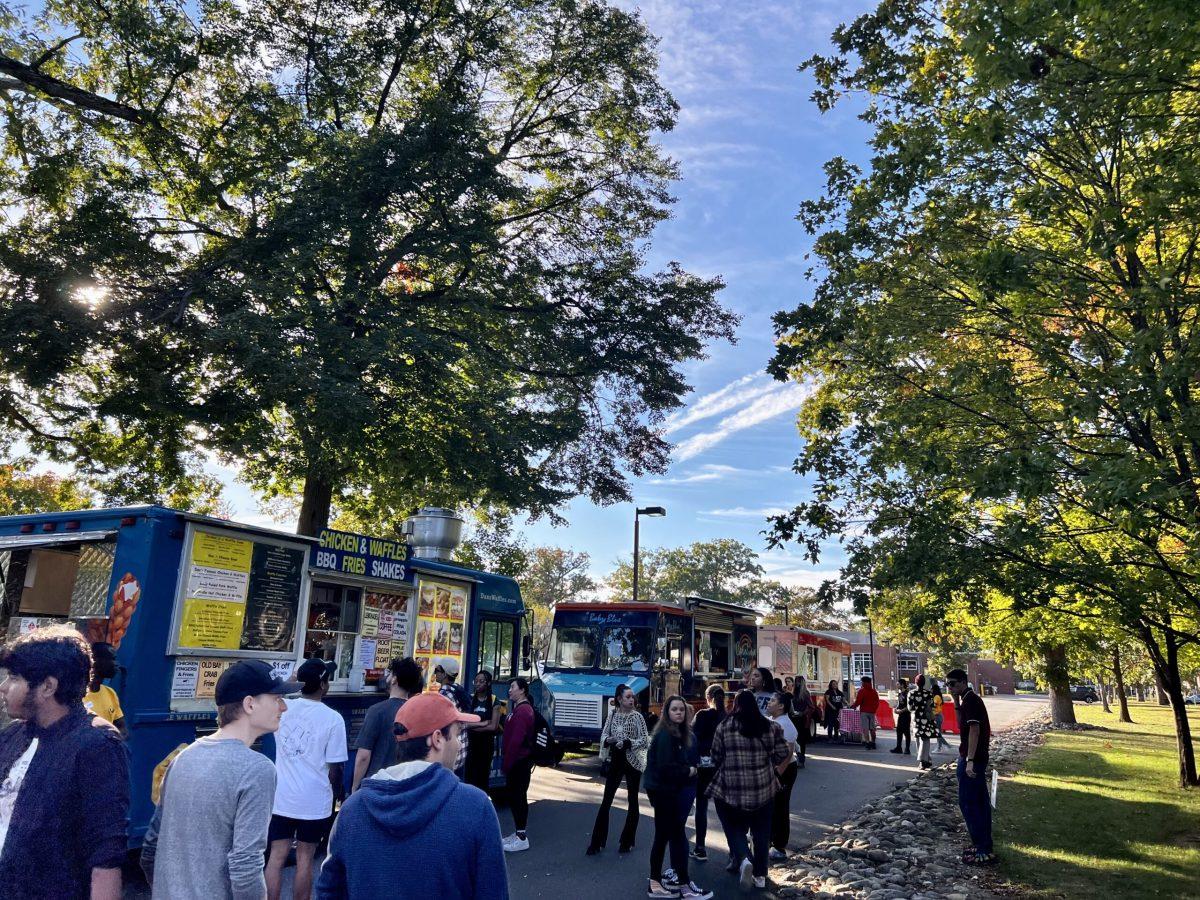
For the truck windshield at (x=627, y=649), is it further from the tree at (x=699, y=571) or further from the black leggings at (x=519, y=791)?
the tree at (x=699, y=571)

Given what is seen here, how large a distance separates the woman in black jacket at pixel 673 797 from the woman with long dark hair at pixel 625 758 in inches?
34.1

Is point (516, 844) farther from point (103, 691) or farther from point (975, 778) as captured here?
point (975, 778)

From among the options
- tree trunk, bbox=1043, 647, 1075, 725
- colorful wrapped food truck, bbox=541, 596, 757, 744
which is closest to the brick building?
tree trunk, bbox=1043, 647, 1075, 725

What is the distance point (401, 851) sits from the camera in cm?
247

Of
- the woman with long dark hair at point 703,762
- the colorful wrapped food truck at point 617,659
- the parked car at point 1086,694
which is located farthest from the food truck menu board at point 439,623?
the parked car at point 1086,694

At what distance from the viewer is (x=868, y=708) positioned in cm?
2253

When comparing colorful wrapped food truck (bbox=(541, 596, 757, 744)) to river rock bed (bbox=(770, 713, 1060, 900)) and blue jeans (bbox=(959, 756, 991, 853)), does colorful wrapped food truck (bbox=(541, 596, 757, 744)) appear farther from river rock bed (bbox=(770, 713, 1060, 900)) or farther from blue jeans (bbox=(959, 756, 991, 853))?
blue jeans (bbox=(959, 756, 991, 853))

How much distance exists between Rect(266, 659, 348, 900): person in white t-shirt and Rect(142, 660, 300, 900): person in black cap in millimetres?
2613

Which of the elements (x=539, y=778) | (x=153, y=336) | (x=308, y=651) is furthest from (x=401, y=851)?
(x=153, y=336)

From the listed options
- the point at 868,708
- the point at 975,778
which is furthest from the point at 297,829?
the point at 868,708

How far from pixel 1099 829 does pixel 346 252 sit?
15.3 meters

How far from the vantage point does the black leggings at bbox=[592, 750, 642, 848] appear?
8.65 m

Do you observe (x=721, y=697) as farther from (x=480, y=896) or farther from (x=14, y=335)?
(x=14, y=335)

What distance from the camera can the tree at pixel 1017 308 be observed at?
6.96 meters
